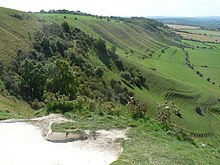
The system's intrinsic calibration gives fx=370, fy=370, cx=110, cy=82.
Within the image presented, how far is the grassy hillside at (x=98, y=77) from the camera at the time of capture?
38.5 meters

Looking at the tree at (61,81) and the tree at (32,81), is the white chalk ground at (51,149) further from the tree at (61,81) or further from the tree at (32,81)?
the tree at (32,81)

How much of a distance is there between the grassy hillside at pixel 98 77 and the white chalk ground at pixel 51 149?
1.04m

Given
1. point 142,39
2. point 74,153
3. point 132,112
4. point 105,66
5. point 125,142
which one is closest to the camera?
point 74,153

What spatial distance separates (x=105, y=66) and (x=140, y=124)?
262 feet

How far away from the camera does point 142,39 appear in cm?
18962

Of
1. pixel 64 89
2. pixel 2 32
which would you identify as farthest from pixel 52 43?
pixel 64 89

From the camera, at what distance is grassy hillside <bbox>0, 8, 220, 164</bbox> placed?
38.5 m

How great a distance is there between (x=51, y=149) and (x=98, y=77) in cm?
6716

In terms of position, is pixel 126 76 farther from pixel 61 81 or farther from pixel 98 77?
pixel 61 81

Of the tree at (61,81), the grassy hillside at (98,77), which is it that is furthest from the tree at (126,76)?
the tree at (61,81)

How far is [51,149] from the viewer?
18.9 metres

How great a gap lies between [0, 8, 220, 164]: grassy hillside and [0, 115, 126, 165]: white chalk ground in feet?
3.40

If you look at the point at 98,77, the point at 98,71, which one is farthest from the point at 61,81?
the point at 98,71

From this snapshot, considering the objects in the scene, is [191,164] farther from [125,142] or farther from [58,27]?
[58,27]
